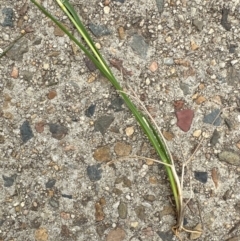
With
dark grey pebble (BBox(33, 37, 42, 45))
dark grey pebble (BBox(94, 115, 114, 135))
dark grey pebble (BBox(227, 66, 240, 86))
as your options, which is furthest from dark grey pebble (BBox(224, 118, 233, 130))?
dark grey pebble (BBox(33, 37, 42, 45))

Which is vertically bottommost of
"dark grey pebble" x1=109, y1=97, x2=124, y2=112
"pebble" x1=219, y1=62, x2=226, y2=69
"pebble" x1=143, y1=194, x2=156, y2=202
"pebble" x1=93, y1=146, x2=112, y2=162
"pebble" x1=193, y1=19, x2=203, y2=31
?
"pebble" x1=143, y1=194, x2=156, y2=202

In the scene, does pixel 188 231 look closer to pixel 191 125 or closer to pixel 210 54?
pixel 191 125

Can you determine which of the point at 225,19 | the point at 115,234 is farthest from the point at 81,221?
the point at 225,19

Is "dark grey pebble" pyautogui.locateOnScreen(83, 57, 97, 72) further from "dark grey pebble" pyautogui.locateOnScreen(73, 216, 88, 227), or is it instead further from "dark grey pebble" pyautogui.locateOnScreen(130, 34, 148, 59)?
"dark grey pebble" pyautogui.locateOnScreen(73, 216, 88, 227)

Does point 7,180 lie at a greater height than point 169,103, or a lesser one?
greater

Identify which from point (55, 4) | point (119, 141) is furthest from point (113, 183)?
point (55, 4)

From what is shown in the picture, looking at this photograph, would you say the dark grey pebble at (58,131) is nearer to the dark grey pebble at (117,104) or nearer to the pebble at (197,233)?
the dark grey pebble at (117,104)

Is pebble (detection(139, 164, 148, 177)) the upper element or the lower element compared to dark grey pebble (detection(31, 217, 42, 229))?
lower

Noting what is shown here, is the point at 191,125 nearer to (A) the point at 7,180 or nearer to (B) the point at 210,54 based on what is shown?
(B) the point at 210,54

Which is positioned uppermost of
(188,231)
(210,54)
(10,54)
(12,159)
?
(10,54)

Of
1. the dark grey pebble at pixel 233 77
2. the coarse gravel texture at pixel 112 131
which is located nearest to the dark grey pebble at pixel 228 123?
the coarse gravel texture at pixel 112 131
